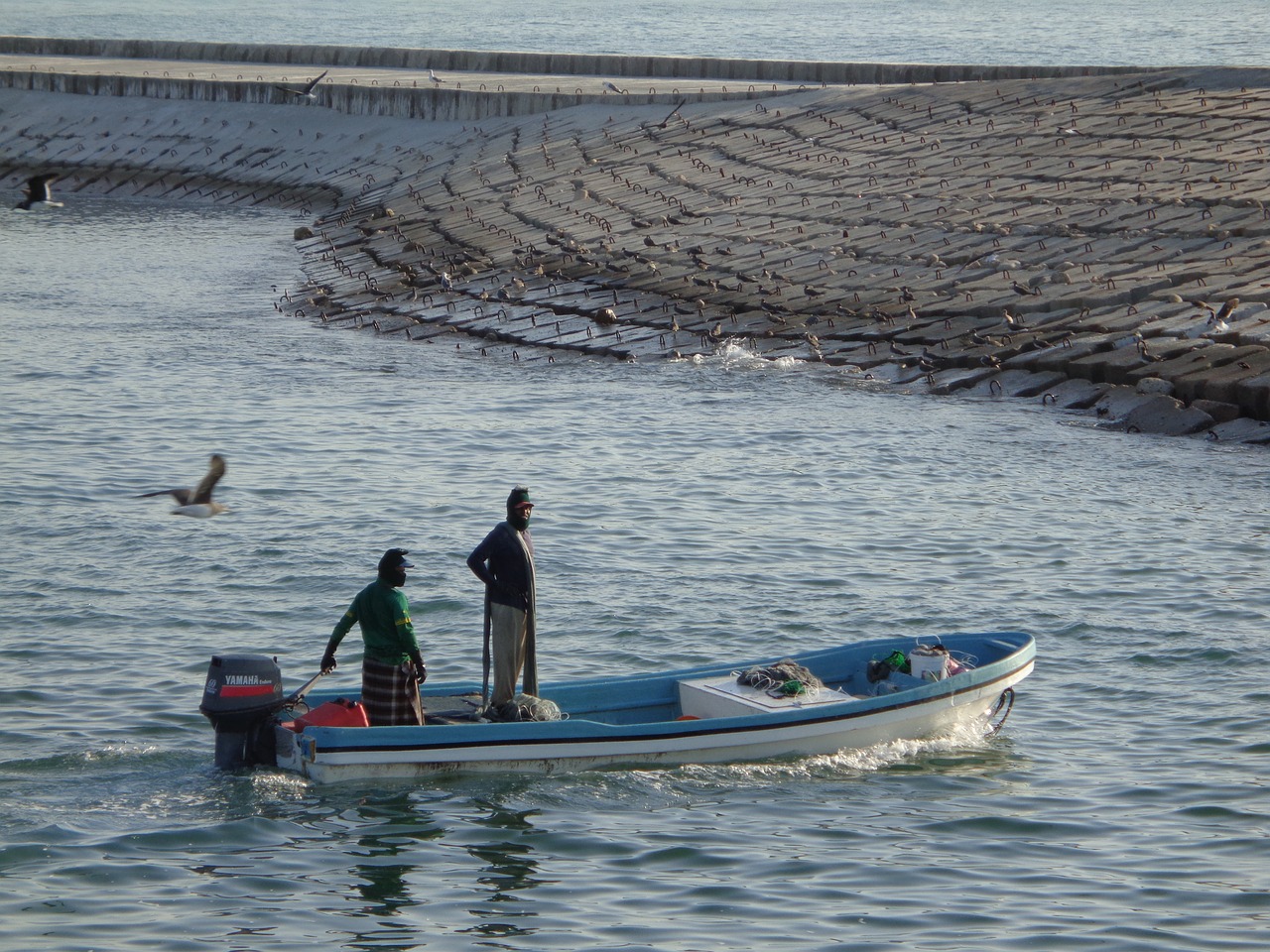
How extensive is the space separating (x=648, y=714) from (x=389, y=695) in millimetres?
2329

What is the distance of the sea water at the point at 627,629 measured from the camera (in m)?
11.1

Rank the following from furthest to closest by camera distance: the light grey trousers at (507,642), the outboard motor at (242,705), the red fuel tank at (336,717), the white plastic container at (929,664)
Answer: the white plastic container at (929,664), the light grey trousers at (507,642), the red fuel tank at (336,717), the outboard motor at (242,705)

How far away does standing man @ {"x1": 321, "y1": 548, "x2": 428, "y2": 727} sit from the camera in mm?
12273

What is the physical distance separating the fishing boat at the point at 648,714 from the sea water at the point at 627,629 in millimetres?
189

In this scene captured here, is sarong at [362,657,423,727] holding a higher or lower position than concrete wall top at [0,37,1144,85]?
lower

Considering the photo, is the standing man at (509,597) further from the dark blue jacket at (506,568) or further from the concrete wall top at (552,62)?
the concrete wall top at (552,62)

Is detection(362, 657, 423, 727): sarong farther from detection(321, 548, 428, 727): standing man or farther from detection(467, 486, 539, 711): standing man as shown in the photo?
detection(467, 486, 539, 711): standing man

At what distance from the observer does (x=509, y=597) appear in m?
12.8

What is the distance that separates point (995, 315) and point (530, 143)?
1906 cm

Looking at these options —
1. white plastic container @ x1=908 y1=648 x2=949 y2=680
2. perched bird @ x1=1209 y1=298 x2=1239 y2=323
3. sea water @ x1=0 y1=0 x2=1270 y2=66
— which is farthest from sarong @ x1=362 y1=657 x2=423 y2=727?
sea water @ x1=0 y1=0 x2=1270 y2=66

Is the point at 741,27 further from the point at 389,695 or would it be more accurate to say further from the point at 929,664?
the point at 389,695

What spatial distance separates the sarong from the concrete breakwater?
13433 mm

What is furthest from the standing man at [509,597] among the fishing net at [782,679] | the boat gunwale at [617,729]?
the fishing net at [782,679]

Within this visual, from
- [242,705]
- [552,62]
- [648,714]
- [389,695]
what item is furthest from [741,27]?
[242,705]
